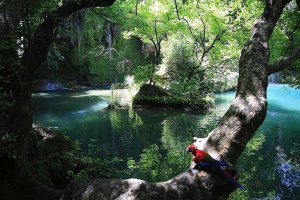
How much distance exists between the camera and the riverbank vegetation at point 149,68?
325cm

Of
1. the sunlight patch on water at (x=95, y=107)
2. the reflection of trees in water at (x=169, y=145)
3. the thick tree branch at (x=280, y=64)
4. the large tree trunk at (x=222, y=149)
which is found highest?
the thick tree branch at (x=280, y=64)

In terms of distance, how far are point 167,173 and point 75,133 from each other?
17.8 ft

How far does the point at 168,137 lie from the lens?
1242cm

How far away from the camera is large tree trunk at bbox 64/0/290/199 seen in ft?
9.46

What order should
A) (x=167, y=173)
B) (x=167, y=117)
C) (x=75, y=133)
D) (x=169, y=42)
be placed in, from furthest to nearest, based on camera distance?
(x=169, y=42)
(x=167, y=117)
(x=75, y=133)
(x=167, y=173)

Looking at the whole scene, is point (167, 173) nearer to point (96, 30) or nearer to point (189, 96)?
point (189, 96)

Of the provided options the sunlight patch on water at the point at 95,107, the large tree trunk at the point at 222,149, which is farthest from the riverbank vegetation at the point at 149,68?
the sunlight patch on water at the point at 95,107

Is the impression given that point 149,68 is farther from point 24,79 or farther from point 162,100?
point 24,79

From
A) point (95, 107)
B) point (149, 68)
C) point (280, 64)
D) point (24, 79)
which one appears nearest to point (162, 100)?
point (149, 68)

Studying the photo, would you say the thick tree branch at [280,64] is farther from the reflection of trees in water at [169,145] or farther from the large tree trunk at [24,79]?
the reflection of trees in water at [169,145]

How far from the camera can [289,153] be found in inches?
408

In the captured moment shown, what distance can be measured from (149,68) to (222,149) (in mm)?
16637

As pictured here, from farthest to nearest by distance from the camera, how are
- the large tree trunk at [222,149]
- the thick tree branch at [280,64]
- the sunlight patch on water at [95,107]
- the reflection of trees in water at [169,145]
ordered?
1. the sunlight patch on water at [95,107]
2. the reflection of trees in water at [169,145]
3. the thick tree branch at [280,64]
4. the large tree trunk at [222,149]

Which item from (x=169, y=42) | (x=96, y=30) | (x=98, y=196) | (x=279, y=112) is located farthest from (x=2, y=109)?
(x=96, y=30)
